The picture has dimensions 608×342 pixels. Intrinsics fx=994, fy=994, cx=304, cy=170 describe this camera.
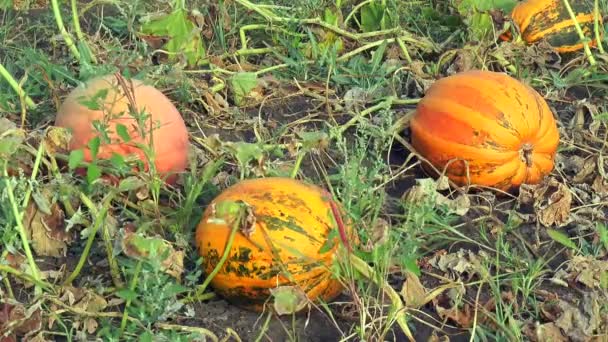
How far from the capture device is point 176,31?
3.86m

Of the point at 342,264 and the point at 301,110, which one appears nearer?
the point at 342,264

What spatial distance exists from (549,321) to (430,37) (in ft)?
6.38

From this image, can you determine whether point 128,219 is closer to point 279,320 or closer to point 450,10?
point 279,320

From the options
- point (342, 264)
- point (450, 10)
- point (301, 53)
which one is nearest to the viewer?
point (342, 264)

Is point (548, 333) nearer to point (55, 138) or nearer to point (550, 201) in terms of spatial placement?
point (550, 201)

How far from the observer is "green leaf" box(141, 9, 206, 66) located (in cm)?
384

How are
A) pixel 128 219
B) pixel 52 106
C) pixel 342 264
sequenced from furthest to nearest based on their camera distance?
pixel 52 106 → pixel 128 219 → pixel 342 264

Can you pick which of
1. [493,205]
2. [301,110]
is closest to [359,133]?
[301,110]

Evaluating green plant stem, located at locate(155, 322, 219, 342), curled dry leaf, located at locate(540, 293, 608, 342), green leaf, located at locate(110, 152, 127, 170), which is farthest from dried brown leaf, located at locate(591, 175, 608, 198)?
green leaf, located at locate(110, 152, 127, 170)

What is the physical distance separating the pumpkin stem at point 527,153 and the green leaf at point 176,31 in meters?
1.36

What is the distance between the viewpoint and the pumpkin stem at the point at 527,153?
3.24 meters

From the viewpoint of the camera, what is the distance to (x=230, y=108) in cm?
376

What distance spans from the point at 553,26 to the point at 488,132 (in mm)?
1295

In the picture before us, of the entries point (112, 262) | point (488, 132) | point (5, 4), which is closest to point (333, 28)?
point (488, 132)
